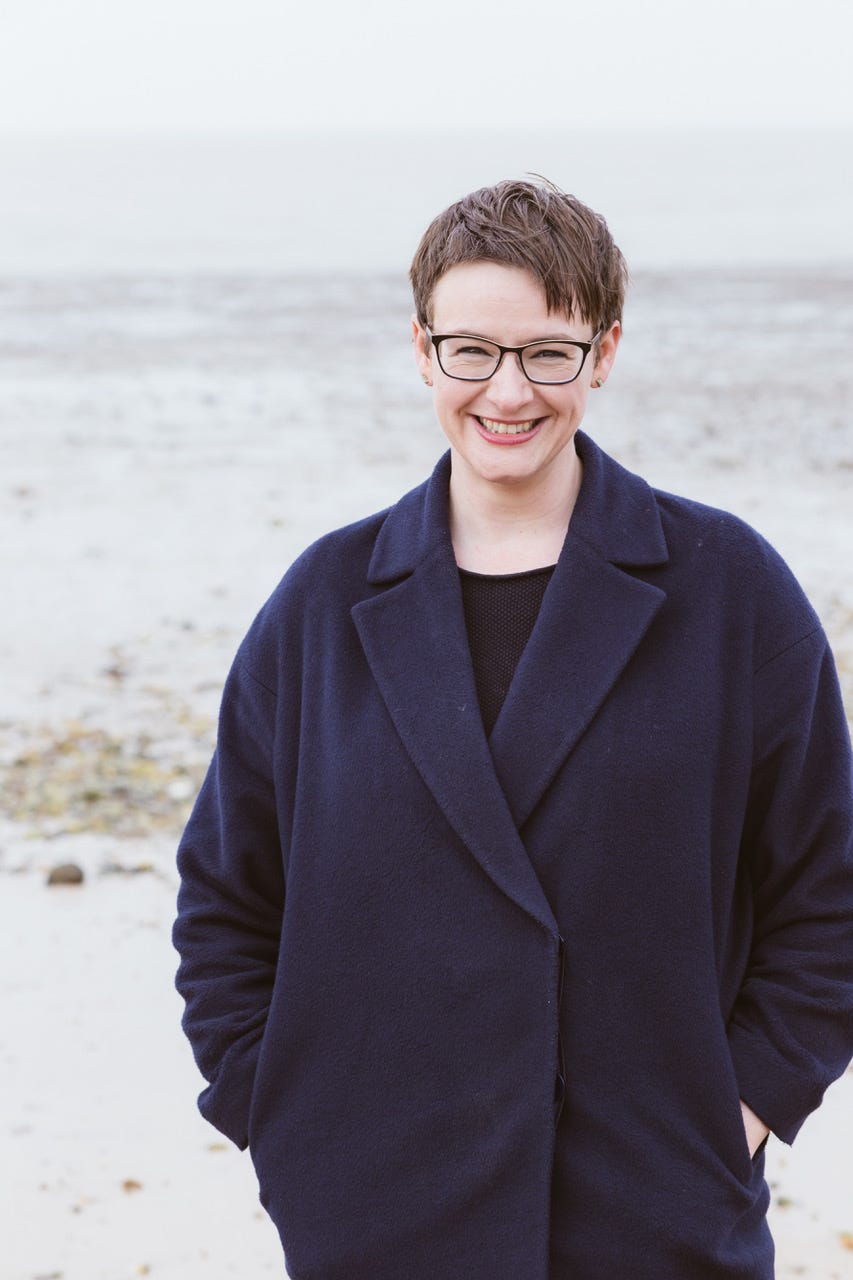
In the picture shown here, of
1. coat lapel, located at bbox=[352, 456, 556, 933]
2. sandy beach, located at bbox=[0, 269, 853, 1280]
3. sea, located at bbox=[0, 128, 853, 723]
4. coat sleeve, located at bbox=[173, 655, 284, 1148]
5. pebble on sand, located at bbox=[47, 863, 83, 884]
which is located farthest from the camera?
sea, located at bbox=[0, 128, 853, 723]

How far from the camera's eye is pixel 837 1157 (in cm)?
398

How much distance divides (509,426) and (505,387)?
58 millimetres

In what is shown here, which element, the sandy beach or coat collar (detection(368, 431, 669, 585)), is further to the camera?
the sandy beach

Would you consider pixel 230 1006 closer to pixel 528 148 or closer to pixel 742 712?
pixel 742 712

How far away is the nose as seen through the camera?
78.5 inches

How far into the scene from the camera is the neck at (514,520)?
7.02 ft

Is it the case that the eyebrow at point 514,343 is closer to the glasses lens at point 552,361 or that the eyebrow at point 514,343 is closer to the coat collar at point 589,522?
the glasses lens at point 552,361

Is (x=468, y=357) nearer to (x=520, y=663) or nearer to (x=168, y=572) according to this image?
(x=520, y=663)

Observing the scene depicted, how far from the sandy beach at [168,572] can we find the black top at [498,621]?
6.80ft

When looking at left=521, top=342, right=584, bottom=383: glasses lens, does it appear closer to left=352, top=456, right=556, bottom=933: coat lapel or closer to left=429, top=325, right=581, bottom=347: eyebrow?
left=429, top=325, right=581, bottom=347: eyebrow

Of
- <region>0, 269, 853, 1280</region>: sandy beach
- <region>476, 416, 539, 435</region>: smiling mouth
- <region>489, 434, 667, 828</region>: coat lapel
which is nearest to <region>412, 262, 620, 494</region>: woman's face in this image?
<region>476, 416, 539, 435</region>: smiling mouth

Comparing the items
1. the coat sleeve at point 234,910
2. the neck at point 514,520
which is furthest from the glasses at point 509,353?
the coat sleeve at point 234,910

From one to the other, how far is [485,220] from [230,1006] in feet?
3.63

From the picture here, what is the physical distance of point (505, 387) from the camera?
→ 201 centimetres
